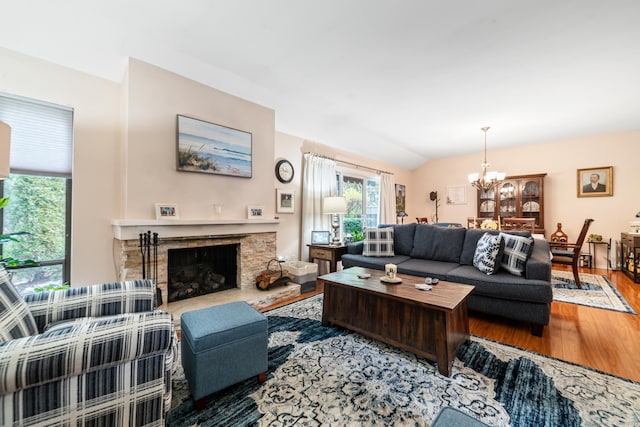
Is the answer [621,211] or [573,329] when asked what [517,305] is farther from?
[621,211]

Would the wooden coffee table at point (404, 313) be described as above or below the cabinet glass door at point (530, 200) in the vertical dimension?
below

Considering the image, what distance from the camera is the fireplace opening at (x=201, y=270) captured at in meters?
2.88

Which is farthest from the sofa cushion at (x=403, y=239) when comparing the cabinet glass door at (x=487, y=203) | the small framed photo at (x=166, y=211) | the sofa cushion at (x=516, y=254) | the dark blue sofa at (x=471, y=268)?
the cabinet glass door at (x=487, y=203)

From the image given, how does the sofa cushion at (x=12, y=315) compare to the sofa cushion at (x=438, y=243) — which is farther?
the sofa cushion at (x=438, y=243)

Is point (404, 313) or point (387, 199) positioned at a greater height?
point (387, 199)

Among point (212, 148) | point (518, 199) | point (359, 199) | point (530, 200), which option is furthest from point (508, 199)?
point (212, 148)

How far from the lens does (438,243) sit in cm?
346

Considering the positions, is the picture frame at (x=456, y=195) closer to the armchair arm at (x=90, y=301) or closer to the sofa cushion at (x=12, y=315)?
the armchair arm at (x=90, y=301)

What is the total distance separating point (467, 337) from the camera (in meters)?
2.07

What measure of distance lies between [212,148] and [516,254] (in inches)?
133

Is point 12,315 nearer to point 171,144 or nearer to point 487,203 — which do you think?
point 171,144

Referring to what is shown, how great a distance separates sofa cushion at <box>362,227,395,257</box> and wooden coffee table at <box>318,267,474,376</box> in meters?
1.19

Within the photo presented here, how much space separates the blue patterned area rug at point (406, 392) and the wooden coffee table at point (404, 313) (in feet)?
0.44

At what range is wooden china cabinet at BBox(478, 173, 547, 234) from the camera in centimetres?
529
